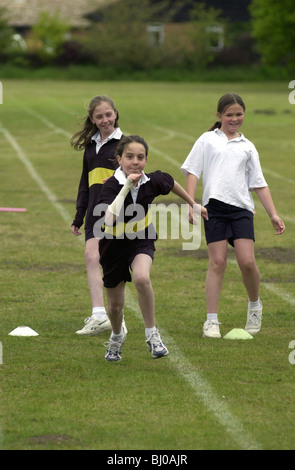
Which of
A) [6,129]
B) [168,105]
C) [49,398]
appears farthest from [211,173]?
[168,105]

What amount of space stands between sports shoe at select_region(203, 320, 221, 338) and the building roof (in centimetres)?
7953

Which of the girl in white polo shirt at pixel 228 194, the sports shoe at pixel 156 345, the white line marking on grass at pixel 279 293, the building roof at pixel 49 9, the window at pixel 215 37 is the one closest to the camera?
the sports shoe at pixel 156 345

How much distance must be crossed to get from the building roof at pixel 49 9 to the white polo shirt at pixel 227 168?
79.0 m

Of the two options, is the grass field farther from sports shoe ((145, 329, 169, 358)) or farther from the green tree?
the green tree

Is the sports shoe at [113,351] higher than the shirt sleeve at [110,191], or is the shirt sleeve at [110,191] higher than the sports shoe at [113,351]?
the shirt sleeve at [110,191]

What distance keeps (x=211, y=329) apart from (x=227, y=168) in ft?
4.44

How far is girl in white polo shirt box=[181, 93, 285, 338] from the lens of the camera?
775cm

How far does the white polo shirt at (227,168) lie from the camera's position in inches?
307

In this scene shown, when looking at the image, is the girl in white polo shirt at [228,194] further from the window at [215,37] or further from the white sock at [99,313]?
the window at [215,37]

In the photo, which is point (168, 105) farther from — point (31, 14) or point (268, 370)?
point (31, 14)

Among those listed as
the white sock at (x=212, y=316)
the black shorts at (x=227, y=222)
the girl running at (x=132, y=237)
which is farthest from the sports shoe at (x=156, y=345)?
the black shorts at (x=227, y=222)

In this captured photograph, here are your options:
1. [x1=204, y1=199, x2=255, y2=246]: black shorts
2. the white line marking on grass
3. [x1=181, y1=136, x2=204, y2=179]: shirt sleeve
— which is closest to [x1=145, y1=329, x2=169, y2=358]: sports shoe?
[x1=204, y1=199, x2=255, y2=246]: black shorts

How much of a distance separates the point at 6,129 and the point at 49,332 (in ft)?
73.4
